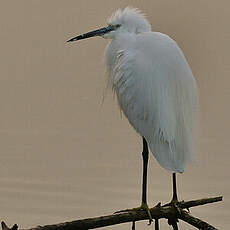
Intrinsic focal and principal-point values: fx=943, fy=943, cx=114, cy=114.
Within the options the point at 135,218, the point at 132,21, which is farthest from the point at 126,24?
the point at 135,218

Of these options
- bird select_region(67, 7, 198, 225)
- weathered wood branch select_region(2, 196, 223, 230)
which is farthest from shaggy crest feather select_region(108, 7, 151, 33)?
weathered wood branch select_region(2, 196, 223, 230)

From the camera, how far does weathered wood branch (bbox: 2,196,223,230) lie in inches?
152

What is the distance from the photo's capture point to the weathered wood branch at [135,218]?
3.87m

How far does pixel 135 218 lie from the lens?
4.24m

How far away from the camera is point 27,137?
24.5 feet

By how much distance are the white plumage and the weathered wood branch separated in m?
0.25

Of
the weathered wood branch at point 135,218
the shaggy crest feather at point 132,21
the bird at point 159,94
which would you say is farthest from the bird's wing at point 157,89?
the weathered wood branch at point 135,218

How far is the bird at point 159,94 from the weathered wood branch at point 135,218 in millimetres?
69

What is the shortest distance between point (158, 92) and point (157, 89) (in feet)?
0.05

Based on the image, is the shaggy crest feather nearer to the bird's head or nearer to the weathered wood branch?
the bird's head

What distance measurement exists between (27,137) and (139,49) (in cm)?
309

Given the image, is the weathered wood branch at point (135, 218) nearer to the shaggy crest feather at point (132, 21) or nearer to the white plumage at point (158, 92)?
the white plumage at point (158, 92)

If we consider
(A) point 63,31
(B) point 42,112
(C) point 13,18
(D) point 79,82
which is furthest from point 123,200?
(C) point 13,18

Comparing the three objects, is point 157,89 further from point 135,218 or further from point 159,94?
point 135,218
